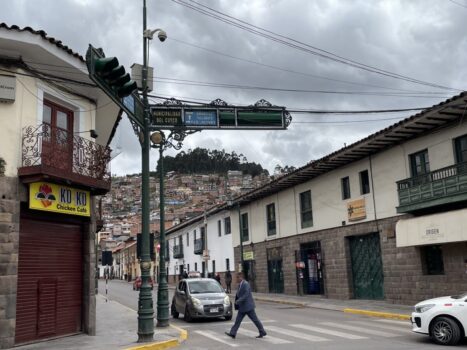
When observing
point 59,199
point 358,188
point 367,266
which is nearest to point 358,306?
point 367,266

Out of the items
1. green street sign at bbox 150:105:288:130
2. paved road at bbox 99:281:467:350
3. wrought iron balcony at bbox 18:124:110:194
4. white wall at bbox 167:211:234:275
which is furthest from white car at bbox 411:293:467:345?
white wall at bbox 167:211:234:275

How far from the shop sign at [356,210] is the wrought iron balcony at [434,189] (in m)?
3.13

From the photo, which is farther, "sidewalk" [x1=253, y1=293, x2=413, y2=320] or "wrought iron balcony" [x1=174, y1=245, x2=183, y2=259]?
"wrought iron balcony" [x1=174, y1=245, x2=183, y2=259]

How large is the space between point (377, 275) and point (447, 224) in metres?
6.43

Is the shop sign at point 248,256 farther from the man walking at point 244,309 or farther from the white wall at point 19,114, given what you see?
the white wall at point 19,114

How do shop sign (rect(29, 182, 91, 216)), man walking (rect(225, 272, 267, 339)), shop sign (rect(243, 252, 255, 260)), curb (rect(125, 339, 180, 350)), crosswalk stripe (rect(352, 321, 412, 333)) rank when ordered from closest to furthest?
1. curb (rect(125, 339, 180, 350))
2. shop sign (rect(29, 182, 91, 216))
3. man walking (rect(225, 272, 267, 339))
4. crosswalk stripe (rect(352, 321, 412, 333))
5. shop sign (rect(243, 252, 255, 260))

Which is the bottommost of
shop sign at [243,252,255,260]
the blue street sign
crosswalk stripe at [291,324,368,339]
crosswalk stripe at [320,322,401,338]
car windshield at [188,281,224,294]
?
crosswalk stripe at [320,322,401,338]

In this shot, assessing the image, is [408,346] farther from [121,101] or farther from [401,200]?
[401,200]

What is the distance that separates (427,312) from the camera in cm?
1171

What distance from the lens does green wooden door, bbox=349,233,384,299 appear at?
23500mm

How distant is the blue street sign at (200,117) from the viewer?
45.8 feet

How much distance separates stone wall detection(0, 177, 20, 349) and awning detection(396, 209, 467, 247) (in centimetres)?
1364

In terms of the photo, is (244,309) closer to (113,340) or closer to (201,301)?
(113,340)

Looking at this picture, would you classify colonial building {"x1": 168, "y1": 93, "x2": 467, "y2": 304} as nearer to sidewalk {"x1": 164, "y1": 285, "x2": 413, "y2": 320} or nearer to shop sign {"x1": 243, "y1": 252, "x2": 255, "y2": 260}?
sidewalk {"x1": 164, "y1": 285, "x2": 413, "y2": 320}
